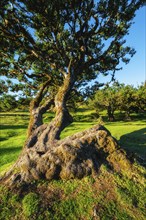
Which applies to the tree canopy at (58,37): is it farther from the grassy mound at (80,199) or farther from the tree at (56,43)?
the grassy mound at (80,199)

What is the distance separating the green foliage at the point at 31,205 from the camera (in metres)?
6.89

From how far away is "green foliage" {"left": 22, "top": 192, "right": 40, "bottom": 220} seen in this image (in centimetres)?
689

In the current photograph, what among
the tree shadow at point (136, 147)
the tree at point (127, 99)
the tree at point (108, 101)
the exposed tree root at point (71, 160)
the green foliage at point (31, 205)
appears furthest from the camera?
the tree at point (108, 101)

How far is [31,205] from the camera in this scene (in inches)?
283

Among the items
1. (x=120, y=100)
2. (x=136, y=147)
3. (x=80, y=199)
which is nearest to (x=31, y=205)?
(x=80, y=199)

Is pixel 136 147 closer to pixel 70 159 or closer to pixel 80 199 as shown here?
pixel 70 159

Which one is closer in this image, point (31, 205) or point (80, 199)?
point (31, 205)

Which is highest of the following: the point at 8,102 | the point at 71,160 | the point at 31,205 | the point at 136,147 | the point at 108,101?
the point at 108,101

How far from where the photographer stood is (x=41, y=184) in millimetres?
8164

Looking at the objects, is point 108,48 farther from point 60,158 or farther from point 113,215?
point 113,215

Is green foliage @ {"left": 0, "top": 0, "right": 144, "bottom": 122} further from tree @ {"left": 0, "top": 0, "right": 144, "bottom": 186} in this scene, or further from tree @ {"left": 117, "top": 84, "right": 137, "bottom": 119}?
tree @ {"left": 117, "top": 84, "right": 137, "bottom": 119}

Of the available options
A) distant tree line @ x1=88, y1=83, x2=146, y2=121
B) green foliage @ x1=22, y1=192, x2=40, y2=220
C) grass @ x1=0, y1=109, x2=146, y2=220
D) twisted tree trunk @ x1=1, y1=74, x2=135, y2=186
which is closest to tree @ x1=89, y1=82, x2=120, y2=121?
distant tree line @ x1=88, y1=83, x2=146, y2=121

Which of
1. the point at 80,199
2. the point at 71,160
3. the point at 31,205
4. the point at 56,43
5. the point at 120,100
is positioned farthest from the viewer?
the point at 120,100

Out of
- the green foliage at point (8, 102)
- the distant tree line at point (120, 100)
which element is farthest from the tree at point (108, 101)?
the green foliage at point (8, 102)
